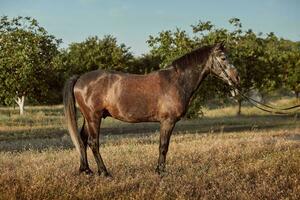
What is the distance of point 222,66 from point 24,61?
62.6 feet

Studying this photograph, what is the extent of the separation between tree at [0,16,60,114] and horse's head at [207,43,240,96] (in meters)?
18.2

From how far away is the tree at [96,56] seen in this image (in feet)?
164

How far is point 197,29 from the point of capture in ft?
104

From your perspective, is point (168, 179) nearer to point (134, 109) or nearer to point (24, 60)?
point (134, 109)

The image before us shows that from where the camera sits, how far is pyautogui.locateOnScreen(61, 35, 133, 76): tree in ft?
164

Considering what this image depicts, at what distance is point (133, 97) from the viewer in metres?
8.88

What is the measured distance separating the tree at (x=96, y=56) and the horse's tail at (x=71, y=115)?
3947cm

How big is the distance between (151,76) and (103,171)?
2346 mm

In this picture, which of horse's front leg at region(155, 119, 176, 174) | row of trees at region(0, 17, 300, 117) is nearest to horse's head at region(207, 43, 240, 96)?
horse's front leg at region(155, 119, 176, 174)

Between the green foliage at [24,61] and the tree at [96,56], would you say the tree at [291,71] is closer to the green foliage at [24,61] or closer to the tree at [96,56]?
the tree at [96,56]

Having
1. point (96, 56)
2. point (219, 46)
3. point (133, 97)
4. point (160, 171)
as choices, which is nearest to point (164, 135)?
point (160, 171)

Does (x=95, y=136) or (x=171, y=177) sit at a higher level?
(x=95, y=136)

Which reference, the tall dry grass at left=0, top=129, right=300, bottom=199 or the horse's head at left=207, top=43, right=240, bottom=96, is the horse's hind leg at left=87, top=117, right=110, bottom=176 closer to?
the tall dry grass at left=0, top=129, right=300, bottom=199

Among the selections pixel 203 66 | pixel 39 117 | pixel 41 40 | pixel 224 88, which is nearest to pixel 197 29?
pixel 224 88
